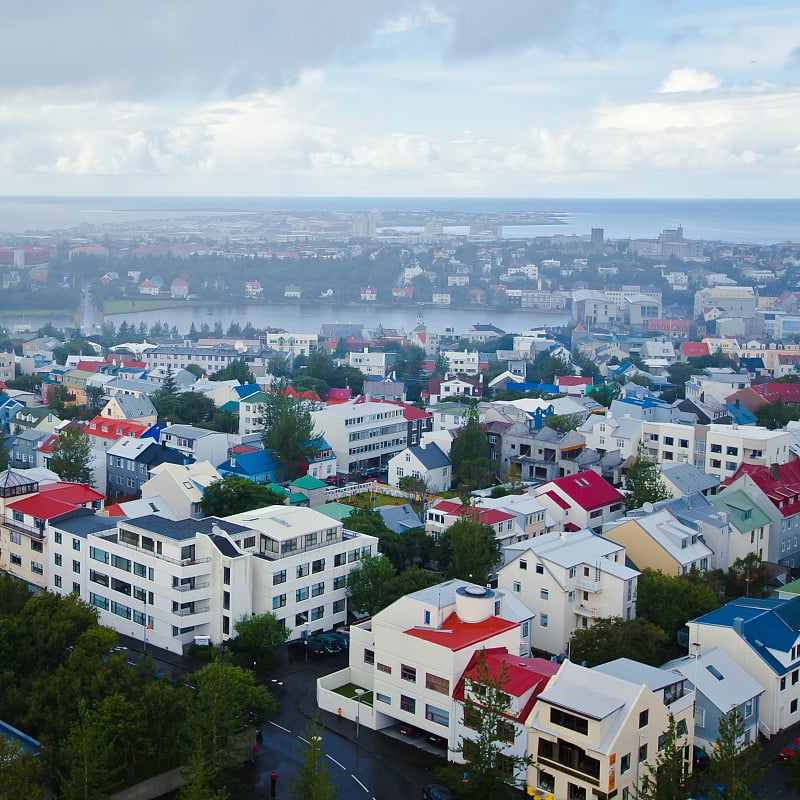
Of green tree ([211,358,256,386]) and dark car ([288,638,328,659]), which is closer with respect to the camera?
dark car ([288,638,328,659])

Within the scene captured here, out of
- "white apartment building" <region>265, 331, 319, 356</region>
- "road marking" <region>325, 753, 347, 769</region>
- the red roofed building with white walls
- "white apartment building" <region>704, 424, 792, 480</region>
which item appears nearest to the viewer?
"road marking" <region>325, 753, 347, 769</region>

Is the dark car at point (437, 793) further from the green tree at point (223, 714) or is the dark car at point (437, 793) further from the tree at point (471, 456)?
the tree at point (471, 456)

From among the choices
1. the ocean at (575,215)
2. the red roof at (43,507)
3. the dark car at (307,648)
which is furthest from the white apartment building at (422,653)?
the ocean at (575,215)

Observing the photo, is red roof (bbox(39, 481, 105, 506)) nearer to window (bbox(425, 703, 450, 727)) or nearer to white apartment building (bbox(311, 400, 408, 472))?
window (bbox(425, 703, 450, 727))

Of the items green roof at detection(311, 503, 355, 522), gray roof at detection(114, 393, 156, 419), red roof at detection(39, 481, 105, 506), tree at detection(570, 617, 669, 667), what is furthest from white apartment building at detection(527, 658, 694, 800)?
gray roof at detection(114, 393, 156, 419)

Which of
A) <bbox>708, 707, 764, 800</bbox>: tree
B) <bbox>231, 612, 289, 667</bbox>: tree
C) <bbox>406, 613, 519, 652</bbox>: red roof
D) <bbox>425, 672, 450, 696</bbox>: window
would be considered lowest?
<bbox>231, 612, 289, 667</bbox>: tree

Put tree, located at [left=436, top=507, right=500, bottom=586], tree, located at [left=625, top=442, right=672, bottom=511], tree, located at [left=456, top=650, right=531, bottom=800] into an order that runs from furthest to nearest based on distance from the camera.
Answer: tree, located at [left=625, top=442, right=672, bottom=511]
tree, located at [left=436, top=507, right=500, bottom=586]
tree, located at [left=456, top=650, right=531, bottom=800]

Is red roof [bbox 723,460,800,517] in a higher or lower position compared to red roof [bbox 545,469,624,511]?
higher
